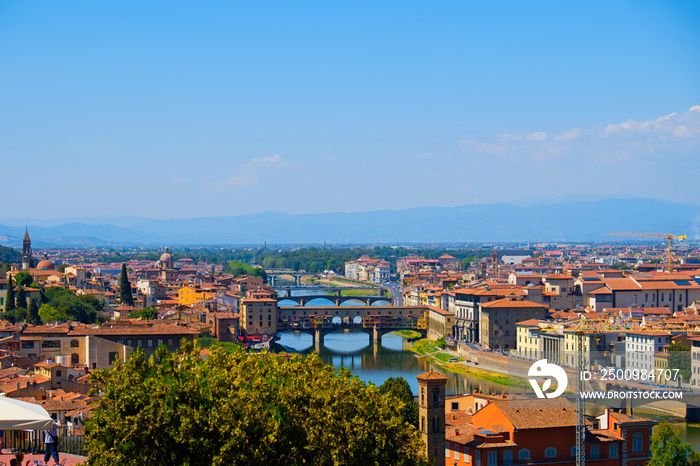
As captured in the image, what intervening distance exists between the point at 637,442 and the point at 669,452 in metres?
1.18

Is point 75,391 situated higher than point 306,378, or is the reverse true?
point 306,378

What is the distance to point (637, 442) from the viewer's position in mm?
17672

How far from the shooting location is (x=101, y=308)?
44.7 m

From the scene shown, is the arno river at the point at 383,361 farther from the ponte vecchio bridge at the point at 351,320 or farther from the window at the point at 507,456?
the window at the point at 507,456

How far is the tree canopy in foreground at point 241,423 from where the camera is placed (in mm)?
13031

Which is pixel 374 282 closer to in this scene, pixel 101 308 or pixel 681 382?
pixel 101 308

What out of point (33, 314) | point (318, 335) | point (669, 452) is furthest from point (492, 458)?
point (318, 335)

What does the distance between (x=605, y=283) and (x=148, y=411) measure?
125 feet

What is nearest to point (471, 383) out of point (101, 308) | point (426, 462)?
point (101, 308)

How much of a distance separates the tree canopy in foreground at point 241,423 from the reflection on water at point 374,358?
14845 mm

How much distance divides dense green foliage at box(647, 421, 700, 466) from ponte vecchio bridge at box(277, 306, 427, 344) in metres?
34.1

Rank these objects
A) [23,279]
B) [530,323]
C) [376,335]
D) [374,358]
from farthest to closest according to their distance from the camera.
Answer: [376,335] < [23,279] < [374,358] < [530,323]

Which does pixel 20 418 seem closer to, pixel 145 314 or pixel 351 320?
pixel 145 314

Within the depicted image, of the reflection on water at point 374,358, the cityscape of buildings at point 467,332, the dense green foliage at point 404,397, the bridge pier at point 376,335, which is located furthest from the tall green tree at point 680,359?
the bridge pier at point 376,335
